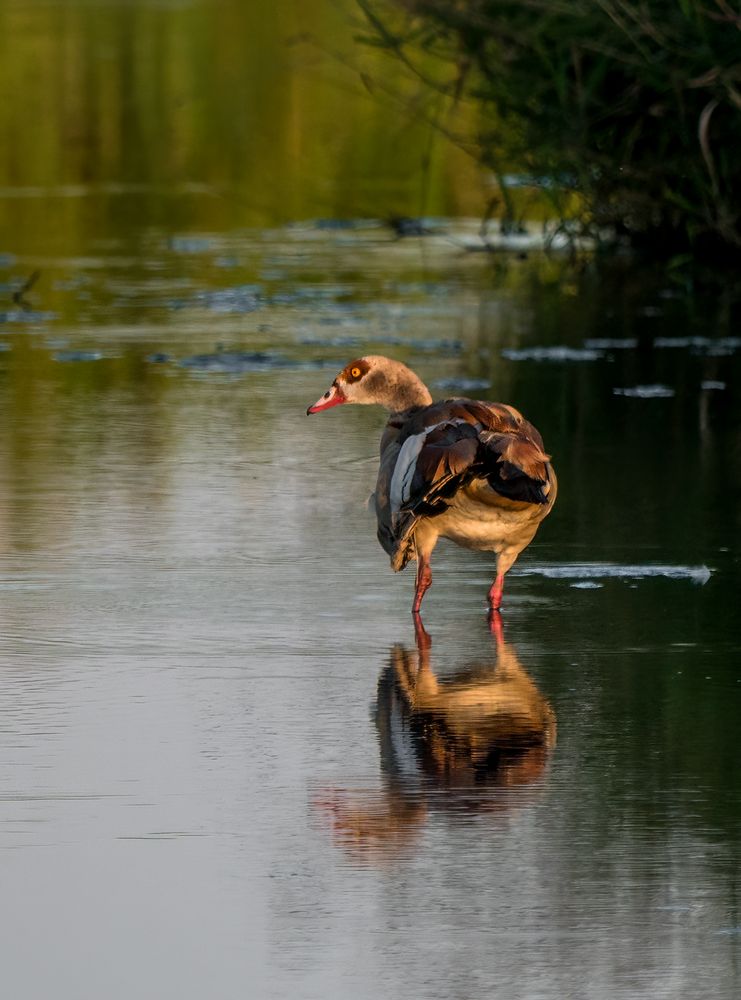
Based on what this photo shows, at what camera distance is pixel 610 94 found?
16.5 meters

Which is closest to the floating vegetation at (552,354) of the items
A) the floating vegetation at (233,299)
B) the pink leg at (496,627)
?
the floating vegetation at (233,299)

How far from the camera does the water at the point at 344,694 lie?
4.89 m

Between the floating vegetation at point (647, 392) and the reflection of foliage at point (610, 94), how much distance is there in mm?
2238

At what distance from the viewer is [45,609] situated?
25.7 ft

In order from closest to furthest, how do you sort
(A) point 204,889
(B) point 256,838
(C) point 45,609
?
1. (A) point 204,889
2. (B) point 256,838
3. (C) point 45,609

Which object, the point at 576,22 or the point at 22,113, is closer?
the point at 576,22

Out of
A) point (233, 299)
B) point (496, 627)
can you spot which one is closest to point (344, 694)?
point (496, 627)

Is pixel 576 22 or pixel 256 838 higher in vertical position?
pixel 576 22

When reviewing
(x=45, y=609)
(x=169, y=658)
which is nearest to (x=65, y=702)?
(x=169, y=658)

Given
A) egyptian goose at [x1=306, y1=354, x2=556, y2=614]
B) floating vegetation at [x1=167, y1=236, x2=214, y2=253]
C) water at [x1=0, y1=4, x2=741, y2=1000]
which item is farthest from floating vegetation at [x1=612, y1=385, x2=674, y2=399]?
A: floating vegetation at [x1=167, y1=236, x2=214, y2=253]

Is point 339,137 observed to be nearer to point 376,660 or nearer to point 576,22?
point 576,22

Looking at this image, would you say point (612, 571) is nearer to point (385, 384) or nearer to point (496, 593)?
point (496, 593)

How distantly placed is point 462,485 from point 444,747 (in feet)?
4.50

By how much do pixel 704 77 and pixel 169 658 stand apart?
7557 millimetres
